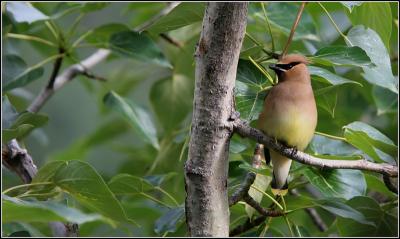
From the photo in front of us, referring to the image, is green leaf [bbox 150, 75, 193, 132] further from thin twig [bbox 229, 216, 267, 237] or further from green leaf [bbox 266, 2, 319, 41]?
thin twig [bbox 229, 216, 267, 237]

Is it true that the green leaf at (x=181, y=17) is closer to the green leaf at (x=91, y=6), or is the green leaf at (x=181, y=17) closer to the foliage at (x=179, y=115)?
the foliage at (x=179, y=115)

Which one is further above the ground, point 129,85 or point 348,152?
point 129,85

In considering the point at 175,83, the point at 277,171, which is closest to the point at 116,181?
the point at 277,171

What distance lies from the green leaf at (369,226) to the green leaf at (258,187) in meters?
0.27

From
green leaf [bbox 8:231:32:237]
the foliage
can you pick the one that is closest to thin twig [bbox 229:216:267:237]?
the foliage

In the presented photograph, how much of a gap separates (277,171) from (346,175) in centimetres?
22

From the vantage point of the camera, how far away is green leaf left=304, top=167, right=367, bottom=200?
2221 millimetres

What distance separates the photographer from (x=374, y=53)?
2168 mm

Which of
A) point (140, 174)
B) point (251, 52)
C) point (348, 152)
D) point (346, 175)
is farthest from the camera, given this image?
point (140, 174)

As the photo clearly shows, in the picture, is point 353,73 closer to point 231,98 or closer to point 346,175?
point 346,175

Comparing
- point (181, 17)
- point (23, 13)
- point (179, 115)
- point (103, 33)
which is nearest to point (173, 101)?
point (179, 115)

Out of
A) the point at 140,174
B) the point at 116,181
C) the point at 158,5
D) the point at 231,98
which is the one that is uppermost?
the point at 158,5

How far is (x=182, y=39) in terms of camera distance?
3271 millimetres

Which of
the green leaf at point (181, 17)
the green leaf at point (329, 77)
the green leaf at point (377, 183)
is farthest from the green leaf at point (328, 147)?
the green leaf at point (181, 17)
